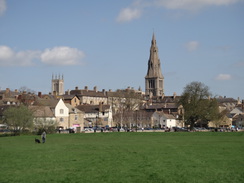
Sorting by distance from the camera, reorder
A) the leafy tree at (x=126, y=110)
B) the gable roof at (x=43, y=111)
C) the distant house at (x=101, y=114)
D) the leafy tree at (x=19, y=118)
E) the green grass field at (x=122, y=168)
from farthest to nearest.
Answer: the distant house at (x=101, y=114) < the leafy tree at (x=126, y=110) < the gable roof at (x=43, y=111) < the leafy tree at (x=19, y=118) < the green grass field at (x=122, y=168)

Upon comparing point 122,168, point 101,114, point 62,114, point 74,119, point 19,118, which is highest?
point 101,114

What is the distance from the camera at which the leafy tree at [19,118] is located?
7988 centimetres

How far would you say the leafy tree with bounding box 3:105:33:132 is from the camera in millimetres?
79875

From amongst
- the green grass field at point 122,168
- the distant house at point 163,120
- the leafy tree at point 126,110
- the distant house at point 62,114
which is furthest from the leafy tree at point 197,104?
the green grass field at point 122,168

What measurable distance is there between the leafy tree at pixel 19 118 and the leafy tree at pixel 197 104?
43.7m

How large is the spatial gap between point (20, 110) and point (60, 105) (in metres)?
36.9

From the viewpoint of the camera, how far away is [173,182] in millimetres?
22375

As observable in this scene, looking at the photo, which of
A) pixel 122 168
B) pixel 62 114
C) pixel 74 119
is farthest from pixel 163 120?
pixel 122 168

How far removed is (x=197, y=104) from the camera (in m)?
112

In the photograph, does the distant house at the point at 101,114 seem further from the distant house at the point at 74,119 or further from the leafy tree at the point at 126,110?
the distant house at the point at 74,119

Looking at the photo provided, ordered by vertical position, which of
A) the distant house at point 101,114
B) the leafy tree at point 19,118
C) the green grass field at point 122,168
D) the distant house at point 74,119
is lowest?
the green grass field at point 122,168

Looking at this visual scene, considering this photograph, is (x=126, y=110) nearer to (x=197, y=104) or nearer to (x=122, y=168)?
(x=197, y=104)

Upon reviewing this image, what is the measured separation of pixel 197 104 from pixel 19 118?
47.4 m

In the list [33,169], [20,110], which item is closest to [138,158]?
[33,169]
